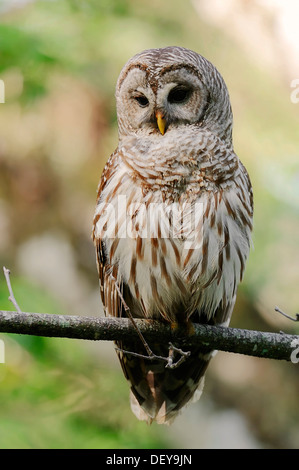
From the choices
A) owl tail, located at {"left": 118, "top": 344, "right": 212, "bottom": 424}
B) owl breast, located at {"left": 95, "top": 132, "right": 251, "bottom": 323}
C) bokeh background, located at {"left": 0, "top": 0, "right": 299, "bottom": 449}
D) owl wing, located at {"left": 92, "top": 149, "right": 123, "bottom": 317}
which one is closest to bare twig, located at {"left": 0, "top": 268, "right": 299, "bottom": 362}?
owl breast, located at {"left": 95, "top": 132, "right": 251, "bottom": 323}

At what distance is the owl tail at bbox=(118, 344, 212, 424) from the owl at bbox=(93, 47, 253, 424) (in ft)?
1.50

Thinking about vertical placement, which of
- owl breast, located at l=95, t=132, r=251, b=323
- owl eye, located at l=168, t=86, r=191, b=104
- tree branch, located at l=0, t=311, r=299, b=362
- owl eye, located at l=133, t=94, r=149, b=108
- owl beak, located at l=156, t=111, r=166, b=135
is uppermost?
owl eye, located at l=168, t=86, r=191, b=104

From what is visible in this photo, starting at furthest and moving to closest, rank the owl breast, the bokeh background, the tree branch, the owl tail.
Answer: the bokeh background, the owl tail, the owl breast, the tree branch

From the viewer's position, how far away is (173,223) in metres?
3.31

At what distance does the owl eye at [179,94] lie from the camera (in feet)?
11.2

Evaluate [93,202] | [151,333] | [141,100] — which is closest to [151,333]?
[151,333]

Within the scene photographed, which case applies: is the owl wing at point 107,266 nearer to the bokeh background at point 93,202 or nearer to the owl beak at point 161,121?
the owl beak at point 161,121

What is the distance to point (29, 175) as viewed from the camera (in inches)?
261

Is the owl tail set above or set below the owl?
below

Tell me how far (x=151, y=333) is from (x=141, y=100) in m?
1.22

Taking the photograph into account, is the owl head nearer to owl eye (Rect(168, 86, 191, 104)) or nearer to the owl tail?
owl eye (Rect(168, 86, 191, 104))

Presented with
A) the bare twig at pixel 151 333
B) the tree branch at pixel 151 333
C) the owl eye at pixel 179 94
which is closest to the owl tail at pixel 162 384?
the tree branch at pixel 151 333

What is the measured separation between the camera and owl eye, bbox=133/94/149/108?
3432mm

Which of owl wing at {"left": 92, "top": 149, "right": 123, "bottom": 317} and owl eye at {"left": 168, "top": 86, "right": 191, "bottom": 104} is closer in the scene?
owl eye at {"left": 168, "top": 86, "right": 191, "bottom": 104}
